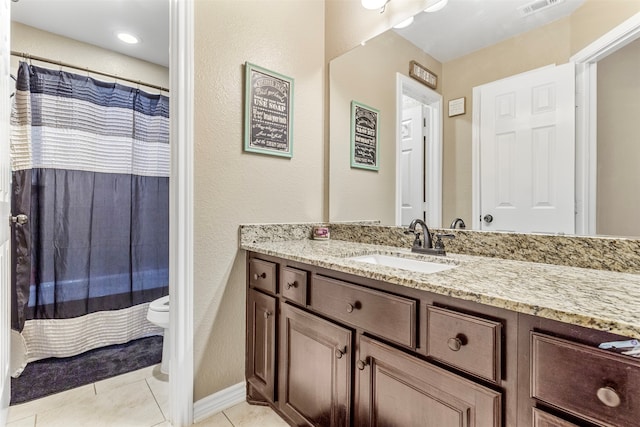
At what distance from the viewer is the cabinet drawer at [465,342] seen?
71 centimetres

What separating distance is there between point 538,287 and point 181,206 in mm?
1398

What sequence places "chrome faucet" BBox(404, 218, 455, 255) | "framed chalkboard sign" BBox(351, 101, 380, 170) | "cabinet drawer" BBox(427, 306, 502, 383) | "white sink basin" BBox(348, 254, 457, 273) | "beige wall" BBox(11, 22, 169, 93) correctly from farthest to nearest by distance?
"beige wall" BBox(11, 22, 169, 93), "framed chalkboard sign" BBox(351, 101, 380, 170), "chrome faucet" BBox(404, 218, 455, 255), "white sink basin" BBox(348, 254, 457, 273), "cabinet drawer" BBox(427, 306, 502, 383)

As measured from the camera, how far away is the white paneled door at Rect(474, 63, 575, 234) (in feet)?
3.64

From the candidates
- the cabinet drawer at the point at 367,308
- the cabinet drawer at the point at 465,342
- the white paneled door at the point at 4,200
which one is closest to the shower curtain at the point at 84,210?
the white paneled door at the point at 4,200

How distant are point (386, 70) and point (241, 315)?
1.58 metres

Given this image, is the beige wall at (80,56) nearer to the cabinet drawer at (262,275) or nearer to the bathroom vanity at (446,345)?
the cabinet drawer at (262,275)

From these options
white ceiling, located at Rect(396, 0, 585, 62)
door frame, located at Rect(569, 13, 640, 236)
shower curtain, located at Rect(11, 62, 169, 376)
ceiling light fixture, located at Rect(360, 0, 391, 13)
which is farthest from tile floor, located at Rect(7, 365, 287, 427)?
ceiling light fixture, located at Rect(360, 0, 391, 13)

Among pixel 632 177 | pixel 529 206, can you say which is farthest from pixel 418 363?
pixel 632 177

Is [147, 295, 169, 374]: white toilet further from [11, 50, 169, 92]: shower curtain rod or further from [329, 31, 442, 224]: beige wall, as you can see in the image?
[11, 50, 169, 92]: shower curtain rod

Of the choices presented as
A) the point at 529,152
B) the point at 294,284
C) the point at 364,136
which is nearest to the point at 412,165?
the point at 364,136

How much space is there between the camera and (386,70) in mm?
1754

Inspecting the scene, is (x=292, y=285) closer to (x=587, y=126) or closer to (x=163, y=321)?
(x=163, y=321)

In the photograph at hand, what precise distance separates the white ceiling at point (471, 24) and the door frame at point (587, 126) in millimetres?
190

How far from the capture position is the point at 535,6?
3.98ft
